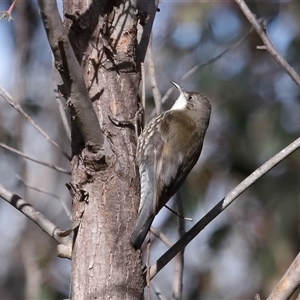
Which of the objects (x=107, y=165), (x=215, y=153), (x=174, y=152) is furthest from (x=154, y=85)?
(x=215, y=153)

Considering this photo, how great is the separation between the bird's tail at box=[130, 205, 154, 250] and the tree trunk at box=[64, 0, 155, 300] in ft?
0.09

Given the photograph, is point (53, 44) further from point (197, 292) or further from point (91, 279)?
point (197, 292)

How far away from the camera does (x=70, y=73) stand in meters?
1.77

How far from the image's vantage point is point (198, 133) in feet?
9.65

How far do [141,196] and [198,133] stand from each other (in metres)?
0.84

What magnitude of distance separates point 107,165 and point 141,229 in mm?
249

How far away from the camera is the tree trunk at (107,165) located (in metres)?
1.96

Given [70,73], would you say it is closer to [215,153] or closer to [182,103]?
[182,103]

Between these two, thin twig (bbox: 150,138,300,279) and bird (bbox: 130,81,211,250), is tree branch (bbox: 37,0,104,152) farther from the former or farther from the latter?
thin twig (bbox: 150,138,300,279)

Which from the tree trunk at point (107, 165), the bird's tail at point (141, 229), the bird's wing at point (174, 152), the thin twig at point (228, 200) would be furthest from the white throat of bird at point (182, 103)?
the thin twig at point (228, 200)

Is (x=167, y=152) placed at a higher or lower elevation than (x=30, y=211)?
higher

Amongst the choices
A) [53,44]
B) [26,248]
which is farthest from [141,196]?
[26,248]

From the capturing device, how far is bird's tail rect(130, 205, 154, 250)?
6.49 ft

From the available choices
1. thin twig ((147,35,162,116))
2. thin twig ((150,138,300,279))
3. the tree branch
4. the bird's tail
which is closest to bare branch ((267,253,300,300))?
thin twig ((150,138,300,279))
